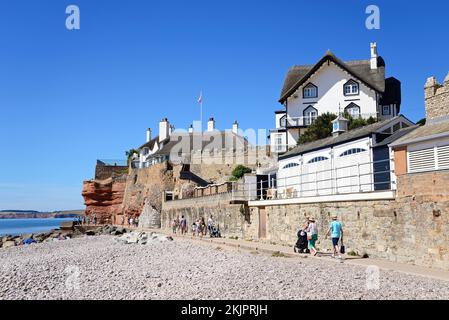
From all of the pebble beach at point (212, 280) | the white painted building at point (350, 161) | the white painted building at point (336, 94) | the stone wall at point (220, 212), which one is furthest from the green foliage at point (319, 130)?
the pebble beach at point (212, 280)

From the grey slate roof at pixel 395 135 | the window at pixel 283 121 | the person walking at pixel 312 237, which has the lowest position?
the person walking at pixel 312 237

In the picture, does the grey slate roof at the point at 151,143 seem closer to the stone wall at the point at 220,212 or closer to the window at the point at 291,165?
the stone wall at the point at 220,212

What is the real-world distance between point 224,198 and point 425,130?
14.4 meters

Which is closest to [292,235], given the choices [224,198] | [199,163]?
[224,198]

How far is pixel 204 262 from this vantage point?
14305 millimetres

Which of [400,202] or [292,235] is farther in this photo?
[292,235]

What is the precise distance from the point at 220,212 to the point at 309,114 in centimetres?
1929

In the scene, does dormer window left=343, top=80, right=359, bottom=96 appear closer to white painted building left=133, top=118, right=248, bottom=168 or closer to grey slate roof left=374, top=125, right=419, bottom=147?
white painted building left=133, top=118, right=248, bottom=168

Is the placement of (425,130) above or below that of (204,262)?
above

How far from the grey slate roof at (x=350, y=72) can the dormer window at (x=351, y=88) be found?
26.6 inches

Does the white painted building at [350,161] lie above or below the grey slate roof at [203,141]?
below

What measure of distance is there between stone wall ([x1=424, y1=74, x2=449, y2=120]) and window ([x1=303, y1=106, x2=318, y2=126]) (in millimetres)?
28736

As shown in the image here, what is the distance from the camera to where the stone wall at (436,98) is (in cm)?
1239

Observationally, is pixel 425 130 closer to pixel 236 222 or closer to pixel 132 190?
pixel 236 222
